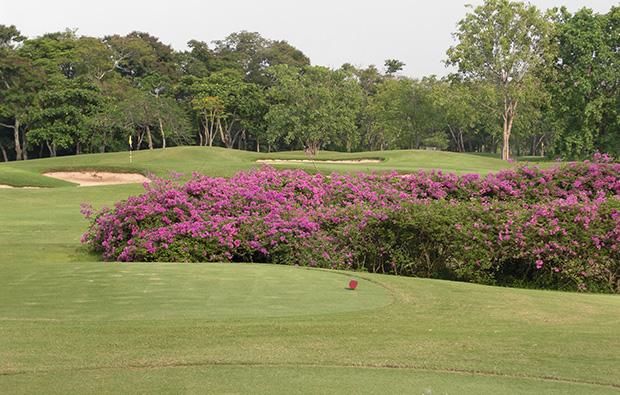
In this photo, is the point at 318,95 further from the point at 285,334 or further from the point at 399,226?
the point at 285,334

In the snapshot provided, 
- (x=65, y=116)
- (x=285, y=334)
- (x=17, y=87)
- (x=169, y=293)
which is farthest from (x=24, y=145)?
(x=285, y=334)

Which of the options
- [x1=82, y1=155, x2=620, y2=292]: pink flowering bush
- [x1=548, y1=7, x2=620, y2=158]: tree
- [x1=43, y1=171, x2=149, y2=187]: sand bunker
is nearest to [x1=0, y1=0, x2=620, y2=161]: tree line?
[x1=548, y1=7, x2=620, y2=158]: tree

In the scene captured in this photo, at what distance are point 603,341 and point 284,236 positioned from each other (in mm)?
7318

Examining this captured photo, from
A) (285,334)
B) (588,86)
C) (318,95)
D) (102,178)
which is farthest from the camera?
(318,95)

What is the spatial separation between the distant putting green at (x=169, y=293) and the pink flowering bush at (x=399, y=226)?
83.4 inches

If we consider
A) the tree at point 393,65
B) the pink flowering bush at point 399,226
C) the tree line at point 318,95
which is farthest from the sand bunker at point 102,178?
the tree at point 393,65

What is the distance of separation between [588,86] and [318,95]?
2560 cm

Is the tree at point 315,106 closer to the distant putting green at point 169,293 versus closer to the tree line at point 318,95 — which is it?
the tree line at point 318,95

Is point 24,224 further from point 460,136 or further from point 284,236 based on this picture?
point 460,136

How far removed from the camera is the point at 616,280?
415 inches

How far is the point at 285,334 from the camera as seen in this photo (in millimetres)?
5730

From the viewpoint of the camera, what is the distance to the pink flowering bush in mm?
10461

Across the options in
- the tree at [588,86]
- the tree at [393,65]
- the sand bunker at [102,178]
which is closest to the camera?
the sand bunker at [102,178]

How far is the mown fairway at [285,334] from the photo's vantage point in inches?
173
